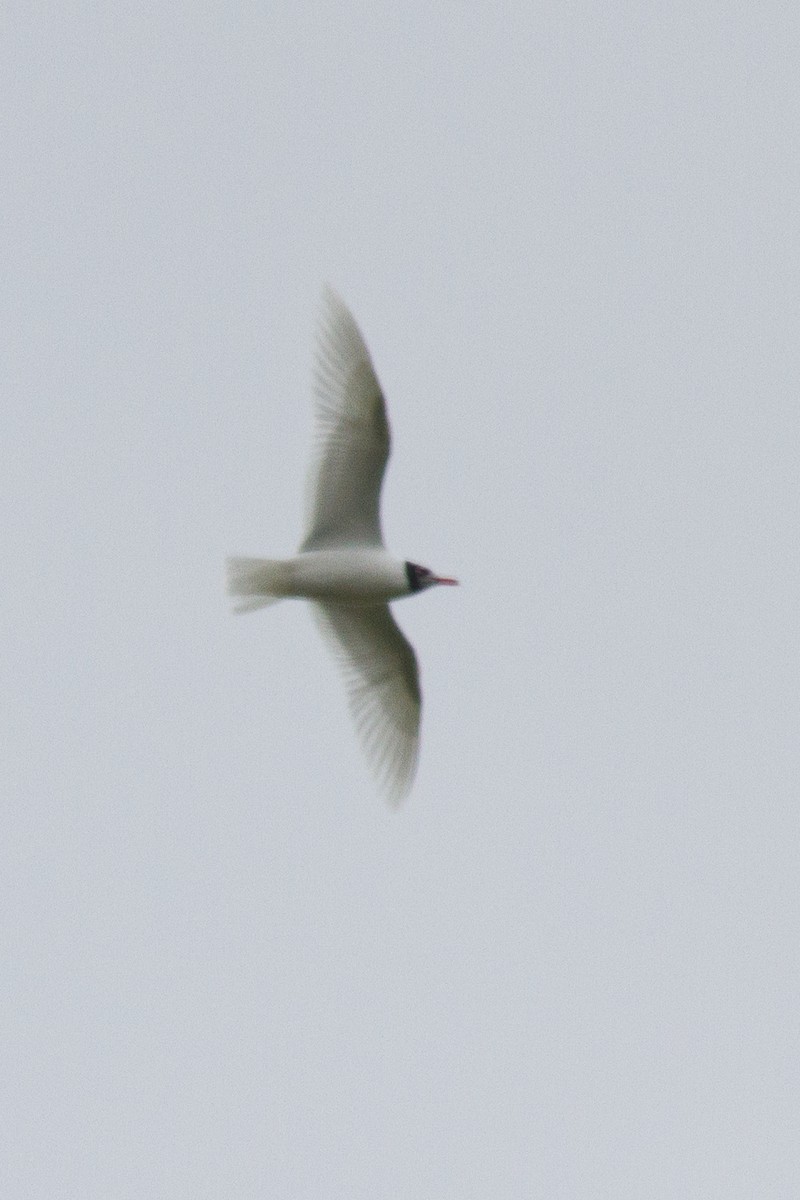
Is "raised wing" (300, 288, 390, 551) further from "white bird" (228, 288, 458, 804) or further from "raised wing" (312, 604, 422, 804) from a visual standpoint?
"raised wing" (312, 604, 422, 804)

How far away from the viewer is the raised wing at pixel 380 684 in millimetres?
15844

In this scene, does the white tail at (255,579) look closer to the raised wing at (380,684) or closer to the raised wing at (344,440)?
the raised wing at (344,440)

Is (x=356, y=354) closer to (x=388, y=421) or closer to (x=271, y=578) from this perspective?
(x=388, y=421)

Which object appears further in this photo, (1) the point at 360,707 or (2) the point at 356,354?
(1) the point at 360,707

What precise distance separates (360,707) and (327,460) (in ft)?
5.87

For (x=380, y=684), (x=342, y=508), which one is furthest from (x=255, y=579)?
(x=380, y=684)

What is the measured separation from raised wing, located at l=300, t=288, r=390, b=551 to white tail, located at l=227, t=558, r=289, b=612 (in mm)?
323

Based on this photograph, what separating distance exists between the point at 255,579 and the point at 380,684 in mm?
1447

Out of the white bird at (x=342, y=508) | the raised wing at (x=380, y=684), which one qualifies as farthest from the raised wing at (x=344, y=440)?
the raised wing at (x=380, y=684)

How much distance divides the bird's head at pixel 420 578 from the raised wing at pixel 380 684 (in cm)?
42

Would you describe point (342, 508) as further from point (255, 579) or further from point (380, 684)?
point (380, 684)

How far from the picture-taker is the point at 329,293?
1475 cm

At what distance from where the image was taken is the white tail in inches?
584

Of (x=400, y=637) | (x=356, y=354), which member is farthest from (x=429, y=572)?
(x=356, y=354)
